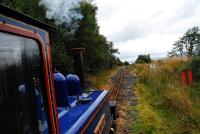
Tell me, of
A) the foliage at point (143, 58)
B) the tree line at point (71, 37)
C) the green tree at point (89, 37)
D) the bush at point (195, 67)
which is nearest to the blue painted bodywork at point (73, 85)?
the tree line at point (71, 37)

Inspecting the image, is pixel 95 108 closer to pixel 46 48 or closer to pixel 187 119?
pixel 46 48

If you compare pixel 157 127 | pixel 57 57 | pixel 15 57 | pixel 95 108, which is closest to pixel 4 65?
pixel 15 57

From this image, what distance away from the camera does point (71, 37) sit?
72.8ft

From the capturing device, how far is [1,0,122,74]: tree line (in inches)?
725

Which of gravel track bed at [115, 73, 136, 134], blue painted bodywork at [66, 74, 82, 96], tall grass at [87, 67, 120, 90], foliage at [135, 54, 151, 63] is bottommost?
gravel track bed at [115, 73, 136, 134]

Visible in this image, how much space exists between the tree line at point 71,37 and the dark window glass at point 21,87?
11.5m

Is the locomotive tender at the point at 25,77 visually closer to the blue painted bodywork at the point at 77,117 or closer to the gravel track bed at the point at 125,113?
the blue painted bodywork at the point at 77,117

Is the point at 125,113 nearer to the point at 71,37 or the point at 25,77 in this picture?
the point at 25,77

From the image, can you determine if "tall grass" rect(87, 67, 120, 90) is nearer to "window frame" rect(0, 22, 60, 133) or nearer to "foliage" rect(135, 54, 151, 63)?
"window frame" rect(0, 22, 60, 133)

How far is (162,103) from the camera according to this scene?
1248cm

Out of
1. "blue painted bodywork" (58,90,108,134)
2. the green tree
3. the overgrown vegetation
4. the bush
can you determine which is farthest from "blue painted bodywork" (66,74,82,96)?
the green tree

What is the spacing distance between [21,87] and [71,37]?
1989 cm

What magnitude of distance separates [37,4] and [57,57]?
3.56 m

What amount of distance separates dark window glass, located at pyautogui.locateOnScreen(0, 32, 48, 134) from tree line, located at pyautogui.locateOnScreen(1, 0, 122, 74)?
11.5m
